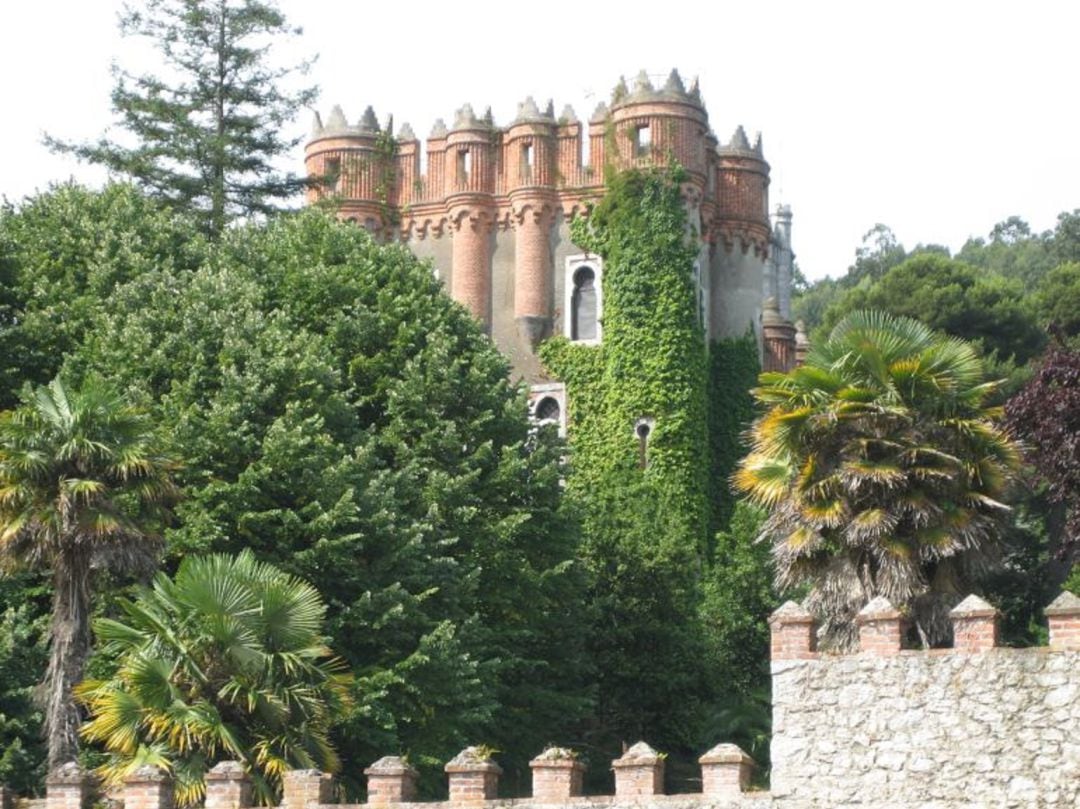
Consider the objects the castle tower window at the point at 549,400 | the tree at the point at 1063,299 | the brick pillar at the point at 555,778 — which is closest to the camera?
the brick pillar at the point at 555,778

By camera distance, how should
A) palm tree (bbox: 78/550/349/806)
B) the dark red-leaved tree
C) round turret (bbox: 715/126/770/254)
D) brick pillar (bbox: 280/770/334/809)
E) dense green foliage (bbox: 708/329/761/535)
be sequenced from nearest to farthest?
brick pillar (bbox: 280/770/334/809) < palm tree (bbox: 78/550/349/806) < the dark red-leaved tree < dense green foliage (bbox: 708/329/761/535) < round turret (bbox: 715/126/770/254)

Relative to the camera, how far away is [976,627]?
63.7ft

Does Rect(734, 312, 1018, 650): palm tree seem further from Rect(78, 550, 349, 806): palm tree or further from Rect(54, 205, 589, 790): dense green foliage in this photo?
Rect(54, 205, 589, 790): dense green foliage

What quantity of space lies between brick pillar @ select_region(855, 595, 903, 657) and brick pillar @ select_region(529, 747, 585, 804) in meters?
3.14

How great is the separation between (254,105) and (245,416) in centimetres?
2090

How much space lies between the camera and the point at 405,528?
30.9m

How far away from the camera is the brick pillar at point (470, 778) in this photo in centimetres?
2158

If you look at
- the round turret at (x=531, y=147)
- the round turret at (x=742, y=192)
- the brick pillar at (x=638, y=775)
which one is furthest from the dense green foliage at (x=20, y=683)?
the round turret at (x=742, y=192)

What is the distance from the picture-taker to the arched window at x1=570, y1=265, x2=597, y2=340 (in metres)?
53.5

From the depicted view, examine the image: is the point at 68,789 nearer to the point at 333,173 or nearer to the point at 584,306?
the point at 584,306

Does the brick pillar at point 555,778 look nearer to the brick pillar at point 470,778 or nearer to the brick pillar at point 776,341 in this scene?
the brick pillar at point 470,778

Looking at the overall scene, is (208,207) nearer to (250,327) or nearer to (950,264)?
(250,327)

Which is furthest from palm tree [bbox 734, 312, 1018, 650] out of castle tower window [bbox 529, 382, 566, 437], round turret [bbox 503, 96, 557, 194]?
round turret [bbox 503, 96, 557, 194]

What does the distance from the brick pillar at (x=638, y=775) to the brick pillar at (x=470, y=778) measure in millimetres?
1580
